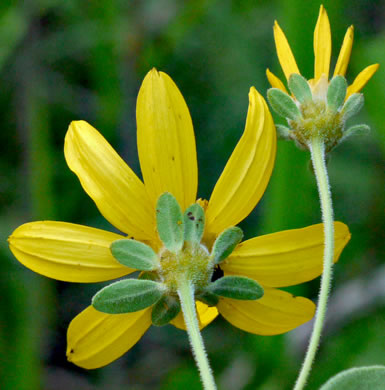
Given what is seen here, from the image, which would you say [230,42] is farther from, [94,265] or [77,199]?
[94,265]

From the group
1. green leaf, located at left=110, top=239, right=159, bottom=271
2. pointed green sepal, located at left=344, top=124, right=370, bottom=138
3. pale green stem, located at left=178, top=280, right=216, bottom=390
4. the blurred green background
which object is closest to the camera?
pale green stem, located at left=178, top=280, right=216, bottom=390

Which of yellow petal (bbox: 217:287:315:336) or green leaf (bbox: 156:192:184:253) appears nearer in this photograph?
green leaf (bbox: 156:192:184:253)

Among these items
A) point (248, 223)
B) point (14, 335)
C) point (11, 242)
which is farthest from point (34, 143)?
point (11, 242)

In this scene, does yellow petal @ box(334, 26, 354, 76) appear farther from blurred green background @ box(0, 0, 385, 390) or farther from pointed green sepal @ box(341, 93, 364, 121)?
blurred green background @ box(0, 0, 385, 390)

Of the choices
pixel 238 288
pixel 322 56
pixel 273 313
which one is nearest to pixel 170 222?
pixel 238 288

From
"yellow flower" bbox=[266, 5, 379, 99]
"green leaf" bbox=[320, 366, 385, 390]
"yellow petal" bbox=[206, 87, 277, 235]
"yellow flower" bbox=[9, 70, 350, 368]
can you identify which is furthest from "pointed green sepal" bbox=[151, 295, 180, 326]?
"yellow flower" bbox=[266, 5, 379, 99]

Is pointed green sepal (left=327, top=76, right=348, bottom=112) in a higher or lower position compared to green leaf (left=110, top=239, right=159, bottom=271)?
higher
